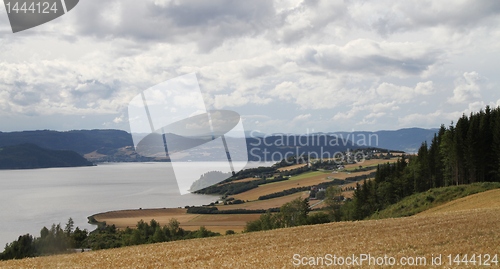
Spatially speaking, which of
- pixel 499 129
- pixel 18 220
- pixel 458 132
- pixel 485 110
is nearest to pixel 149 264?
pixel 499 129

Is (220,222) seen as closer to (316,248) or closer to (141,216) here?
(141,216)

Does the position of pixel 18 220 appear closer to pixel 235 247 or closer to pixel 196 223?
pixel 196 223

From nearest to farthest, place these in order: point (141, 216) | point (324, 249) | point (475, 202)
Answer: point (324, 249) < point (475, 202) < point (141, 216)

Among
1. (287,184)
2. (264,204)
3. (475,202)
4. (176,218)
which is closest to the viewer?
(475,202)

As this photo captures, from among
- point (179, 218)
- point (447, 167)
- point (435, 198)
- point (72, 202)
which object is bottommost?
point (179, 218)

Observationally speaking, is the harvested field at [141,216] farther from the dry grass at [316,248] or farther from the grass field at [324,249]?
the grass field at [324,249]

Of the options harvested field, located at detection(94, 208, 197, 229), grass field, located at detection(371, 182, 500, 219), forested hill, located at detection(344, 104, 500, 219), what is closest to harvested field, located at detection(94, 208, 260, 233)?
harvested field, located at detection(94, 208, 197, 229)

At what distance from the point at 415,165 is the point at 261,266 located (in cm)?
7363

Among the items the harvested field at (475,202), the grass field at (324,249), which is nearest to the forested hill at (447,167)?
the harvested field at (475,202)

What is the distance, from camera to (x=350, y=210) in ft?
265

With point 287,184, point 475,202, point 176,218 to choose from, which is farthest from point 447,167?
point 287,184

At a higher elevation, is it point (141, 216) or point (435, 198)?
point (435, 198)

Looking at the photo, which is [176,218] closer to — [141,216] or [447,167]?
[141,216]

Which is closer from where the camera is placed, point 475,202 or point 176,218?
point 475,202
